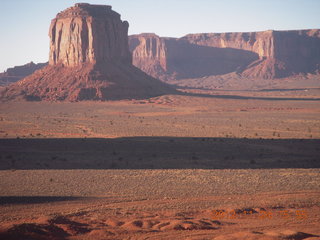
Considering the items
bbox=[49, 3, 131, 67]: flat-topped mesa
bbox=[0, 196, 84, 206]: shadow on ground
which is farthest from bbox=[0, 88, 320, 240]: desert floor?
bbox=[49, 3, 131, 67]: flat-topped mesa

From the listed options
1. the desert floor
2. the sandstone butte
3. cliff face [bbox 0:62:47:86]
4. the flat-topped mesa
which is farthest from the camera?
cliff face [bbox 0:62:47:86]

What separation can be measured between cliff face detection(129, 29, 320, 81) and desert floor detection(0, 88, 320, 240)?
127 metres

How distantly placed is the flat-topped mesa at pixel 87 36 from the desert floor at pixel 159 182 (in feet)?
147

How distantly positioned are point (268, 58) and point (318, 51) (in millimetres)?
24425

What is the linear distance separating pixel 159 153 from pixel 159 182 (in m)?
8.51

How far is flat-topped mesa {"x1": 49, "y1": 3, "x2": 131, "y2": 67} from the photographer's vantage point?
8581 cm

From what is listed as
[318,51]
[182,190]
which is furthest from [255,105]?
[318,51]

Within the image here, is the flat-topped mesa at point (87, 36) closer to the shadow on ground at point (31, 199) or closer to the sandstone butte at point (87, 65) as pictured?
the sandstone butte at point (87, 65)

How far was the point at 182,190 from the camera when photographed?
18.5 m

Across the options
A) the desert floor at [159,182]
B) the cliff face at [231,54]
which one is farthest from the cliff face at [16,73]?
the desert floor at [159,182]

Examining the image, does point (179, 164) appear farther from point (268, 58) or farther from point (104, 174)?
point (268, 58)

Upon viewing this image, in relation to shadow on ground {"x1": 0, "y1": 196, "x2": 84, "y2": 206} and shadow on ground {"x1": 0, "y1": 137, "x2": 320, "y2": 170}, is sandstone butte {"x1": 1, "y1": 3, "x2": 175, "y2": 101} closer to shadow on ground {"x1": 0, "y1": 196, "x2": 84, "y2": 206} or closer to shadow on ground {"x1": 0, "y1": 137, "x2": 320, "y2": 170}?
shadow on ground {"x1": 0, "y1": 137, "x2": 320, "y2": 170}

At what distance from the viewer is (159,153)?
93.3ft

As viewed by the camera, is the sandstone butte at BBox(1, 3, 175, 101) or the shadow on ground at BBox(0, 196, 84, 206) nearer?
the shadow on ground at BBox(0, 196, 84, 206)
